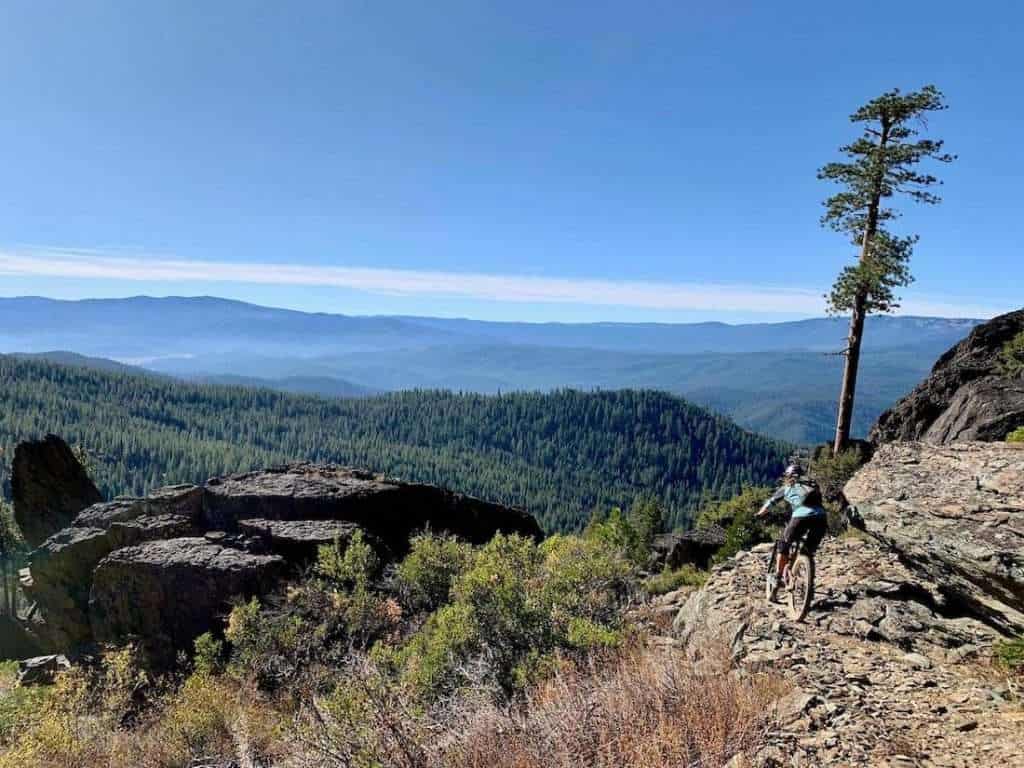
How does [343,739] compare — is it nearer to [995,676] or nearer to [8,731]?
[995,676]

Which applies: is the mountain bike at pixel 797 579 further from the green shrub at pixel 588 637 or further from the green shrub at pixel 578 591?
the green shrub at pixel 578 591

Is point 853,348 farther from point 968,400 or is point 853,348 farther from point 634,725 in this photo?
point 634,725

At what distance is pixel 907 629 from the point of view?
11.3m

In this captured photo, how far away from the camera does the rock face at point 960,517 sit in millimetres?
9180

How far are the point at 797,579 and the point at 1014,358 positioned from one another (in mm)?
19051

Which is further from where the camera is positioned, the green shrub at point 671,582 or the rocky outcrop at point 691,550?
the rocky outcrop at point 691,550

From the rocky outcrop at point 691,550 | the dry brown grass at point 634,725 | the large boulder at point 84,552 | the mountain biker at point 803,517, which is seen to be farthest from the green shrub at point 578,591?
the large boulder at point 84,552

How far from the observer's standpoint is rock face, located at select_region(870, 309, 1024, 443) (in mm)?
20594

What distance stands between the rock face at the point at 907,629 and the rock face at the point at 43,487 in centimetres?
6811

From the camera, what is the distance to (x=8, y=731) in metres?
22.7

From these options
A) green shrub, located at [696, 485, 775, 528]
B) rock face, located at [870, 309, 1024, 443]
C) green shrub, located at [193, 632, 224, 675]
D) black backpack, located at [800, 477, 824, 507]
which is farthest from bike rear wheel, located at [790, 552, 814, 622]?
green shrub, located at [696, 485, 775, 528]

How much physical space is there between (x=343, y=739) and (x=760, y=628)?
8608 millimetres

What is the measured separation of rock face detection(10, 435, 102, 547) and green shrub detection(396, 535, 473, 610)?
5506 cm

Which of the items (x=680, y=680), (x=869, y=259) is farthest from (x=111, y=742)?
(x=869, y=259)
